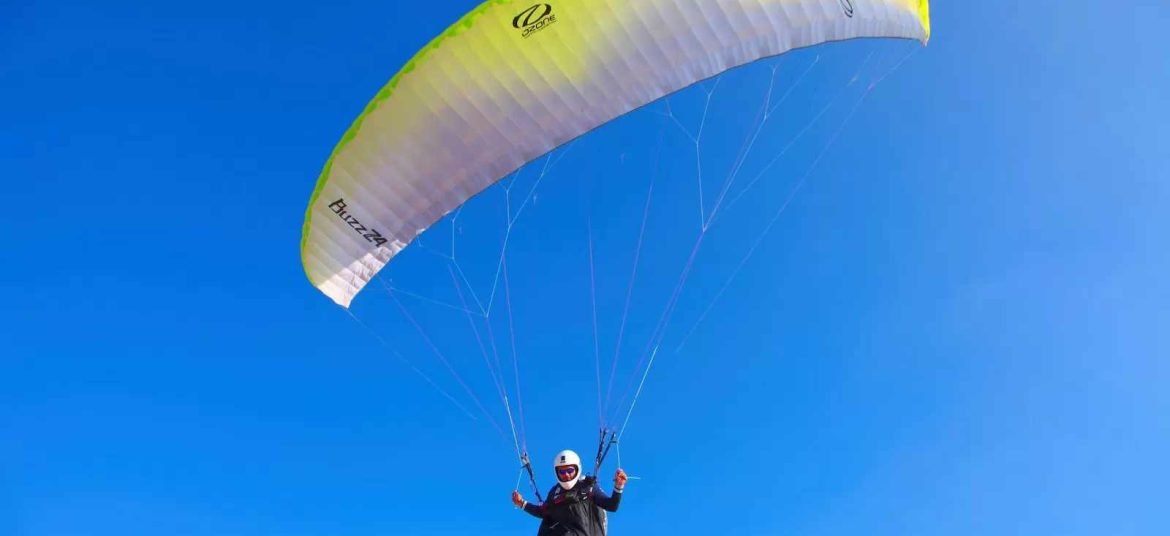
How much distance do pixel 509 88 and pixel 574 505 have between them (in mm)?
4957

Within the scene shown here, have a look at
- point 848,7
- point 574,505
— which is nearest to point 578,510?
point 574,505

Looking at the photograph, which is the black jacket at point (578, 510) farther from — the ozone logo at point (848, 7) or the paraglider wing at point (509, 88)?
the ozone logo at point (848, 7)

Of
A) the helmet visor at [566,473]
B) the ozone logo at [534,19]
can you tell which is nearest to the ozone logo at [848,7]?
the ozone logo at [534,19]

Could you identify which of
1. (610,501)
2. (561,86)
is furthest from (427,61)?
(610,501)

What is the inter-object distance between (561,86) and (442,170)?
1864 millimetres

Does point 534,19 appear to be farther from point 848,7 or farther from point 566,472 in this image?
point 566,472

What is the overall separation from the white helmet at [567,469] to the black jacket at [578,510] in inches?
2.8

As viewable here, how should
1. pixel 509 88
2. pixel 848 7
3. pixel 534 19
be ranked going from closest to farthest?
pixel 534 19 < pixel 509 88 < pixel 848 7

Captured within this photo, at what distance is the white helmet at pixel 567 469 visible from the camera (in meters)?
9.20

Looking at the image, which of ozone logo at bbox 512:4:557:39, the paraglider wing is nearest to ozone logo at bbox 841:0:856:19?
the paraglider wing

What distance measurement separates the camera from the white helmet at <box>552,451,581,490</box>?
9195 mm

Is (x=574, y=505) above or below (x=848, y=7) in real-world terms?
below

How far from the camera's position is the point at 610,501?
8969 millimetres

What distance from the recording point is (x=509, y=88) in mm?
9344
